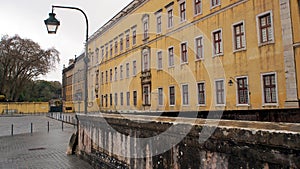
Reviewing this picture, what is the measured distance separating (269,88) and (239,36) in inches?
187

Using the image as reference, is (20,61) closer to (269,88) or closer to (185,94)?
(185,94)

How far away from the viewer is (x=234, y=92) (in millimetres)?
21281

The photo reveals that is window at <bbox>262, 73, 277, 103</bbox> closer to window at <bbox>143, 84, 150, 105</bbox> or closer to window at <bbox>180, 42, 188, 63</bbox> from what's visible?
window at <bbox>180, 42, 188, 63</bbox>

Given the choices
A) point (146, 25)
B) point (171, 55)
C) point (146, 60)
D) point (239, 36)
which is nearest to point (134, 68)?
point (146, 60)

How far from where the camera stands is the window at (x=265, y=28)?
755 inches

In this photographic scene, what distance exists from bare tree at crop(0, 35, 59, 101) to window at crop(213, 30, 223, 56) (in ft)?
143

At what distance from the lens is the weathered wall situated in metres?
2.44

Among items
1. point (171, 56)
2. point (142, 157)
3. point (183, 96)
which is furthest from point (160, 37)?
point (142, 157)

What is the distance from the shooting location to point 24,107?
62.7 meters

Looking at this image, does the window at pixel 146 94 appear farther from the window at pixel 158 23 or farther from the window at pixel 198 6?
the window at pixel 198 6

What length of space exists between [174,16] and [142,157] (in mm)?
25059

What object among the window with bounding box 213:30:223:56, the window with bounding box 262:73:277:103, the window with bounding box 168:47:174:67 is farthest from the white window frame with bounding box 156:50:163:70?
the window with bounding box 262:73:277:103

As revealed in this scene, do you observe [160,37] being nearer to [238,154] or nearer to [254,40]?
[254,40]

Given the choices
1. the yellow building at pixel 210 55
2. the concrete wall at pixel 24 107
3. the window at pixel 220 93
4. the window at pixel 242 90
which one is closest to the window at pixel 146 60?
the yellow building at pixel 210 55
